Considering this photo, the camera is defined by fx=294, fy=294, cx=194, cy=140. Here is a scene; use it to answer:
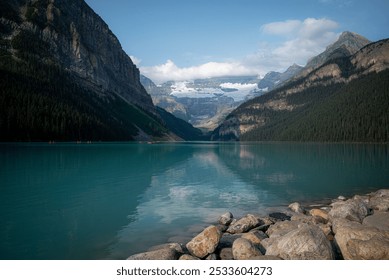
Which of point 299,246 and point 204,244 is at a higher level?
point 299,246

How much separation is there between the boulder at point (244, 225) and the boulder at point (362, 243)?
698 cm

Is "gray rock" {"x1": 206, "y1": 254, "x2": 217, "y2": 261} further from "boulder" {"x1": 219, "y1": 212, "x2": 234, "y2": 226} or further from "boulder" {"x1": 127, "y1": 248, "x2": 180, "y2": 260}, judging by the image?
"boulder" {"x1": 219, "y1": 212, "x2": 234, "y2": 226}

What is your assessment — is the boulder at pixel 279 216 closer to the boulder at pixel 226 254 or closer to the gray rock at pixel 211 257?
the boulder at pixel 226 254

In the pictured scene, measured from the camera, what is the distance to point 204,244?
51.7 feet

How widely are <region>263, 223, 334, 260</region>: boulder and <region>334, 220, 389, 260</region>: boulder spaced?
1.14m

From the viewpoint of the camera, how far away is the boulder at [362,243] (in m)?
12.7

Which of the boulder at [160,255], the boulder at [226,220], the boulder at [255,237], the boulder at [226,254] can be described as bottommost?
the boulder at [226,220]

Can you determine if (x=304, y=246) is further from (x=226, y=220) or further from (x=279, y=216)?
(x=279, y=216)

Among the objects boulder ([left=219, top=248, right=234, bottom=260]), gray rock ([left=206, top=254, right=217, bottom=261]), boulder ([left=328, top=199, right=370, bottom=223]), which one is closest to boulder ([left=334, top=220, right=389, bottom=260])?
boulder ([left=219, top=248, right=234, bottom=260])

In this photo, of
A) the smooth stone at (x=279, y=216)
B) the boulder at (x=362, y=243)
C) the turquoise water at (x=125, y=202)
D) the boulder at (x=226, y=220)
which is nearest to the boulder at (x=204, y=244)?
the turquoise water at (x=125, y=202)

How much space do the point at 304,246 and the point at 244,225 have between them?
320 inches

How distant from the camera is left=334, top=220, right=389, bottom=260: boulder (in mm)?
12719

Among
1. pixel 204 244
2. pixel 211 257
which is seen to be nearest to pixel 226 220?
→ pixel 204 244
